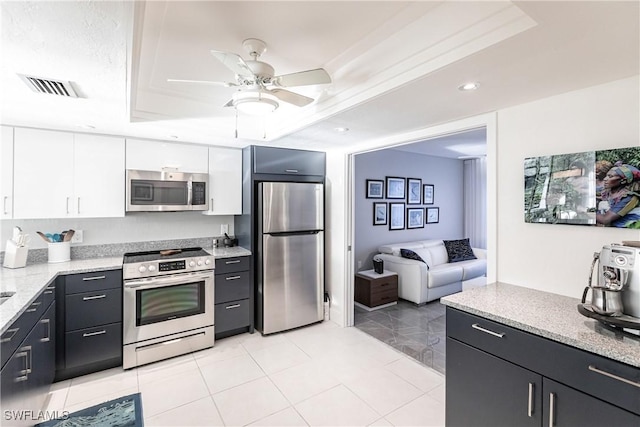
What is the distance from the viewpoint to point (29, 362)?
1.87 m

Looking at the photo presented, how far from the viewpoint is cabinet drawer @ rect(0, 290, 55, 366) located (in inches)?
59.0

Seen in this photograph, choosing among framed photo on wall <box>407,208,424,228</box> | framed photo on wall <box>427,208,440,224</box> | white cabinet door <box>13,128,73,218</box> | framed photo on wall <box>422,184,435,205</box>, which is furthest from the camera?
framed photo on wall <box>427,208,440,224</box>

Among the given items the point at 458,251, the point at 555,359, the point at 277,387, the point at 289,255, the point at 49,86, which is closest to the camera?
the point at 555,359

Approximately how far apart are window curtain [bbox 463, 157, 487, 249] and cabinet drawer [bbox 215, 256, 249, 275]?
16.7ft

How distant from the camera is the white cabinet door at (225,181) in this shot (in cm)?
360

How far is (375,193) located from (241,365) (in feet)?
11.4

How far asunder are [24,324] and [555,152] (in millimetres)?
3428

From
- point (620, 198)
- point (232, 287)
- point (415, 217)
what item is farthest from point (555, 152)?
point (415, 217)

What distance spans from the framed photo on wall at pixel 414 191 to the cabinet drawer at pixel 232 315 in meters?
3.68

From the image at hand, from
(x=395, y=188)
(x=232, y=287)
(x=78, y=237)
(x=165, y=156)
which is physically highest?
(x=165, y=156)

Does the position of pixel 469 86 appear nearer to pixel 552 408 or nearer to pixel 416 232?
pixel 552 408

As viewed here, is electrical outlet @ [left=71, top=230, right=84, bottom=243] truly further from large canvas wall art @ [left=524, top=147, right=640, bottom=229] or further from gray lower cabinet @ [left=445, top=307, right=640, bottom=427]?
large canvas wall art @ [left=524, top=147, right=640, bottom=229]

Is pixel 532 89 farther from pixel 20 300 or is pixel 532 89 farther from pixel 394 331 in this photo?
pixel 20 300

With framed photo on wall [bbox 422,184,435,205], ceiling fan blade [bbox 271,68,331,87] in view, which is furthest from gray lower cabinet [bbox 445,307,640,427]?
framed photo on wall [bbox 422,184,435,205]
